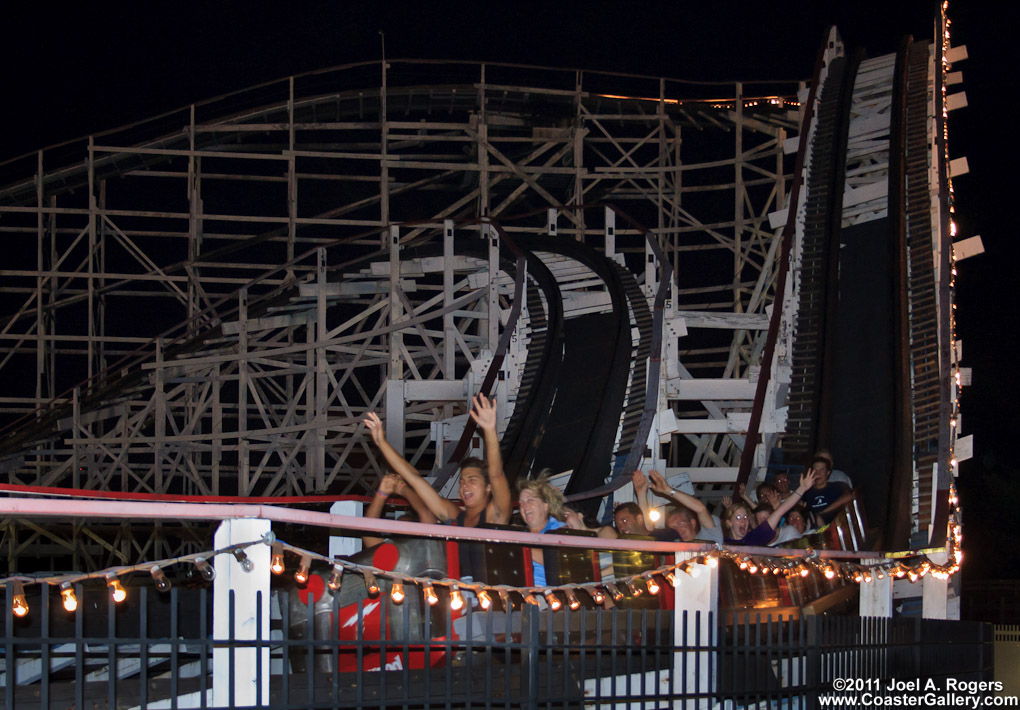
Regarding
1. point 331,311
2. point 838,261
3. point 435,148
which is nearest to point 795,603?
point 838,261

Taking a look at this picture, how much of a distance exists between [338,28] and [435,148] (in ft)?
14.4

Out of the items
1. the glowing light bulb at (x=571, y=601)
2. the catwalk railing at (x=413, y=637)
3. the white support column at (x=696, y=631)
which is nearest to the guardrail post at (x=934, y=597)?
the catwalk railing at (x=413, y=637)

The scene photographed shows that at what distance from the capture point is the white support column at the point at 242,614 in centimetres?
317

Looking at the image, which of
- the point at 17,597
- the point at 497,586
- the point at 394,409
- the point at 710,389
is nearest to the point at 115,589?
the point at 17,597

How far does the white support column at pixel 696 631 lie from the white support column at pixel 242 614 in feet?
4.60

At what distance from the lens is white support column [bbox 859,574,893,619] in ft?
20.0

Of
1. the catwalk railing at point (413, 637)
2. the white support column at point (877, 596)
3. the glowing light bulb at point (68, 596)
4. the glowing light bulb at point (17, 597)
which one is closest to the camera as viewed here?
the glowing light bulb at point (17, 597)

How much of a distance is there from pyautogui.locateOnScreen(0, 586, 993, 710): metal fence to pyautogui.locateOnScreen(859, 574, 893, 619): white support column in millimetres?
381

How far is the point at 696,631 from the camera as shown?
13.7ft

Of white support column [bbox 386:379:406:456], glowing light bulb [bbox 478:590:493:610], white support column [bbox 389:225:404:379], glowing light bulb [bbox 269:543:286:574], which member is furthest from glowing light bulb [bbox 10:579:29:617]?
white support column [bbox 389:225:404:379]

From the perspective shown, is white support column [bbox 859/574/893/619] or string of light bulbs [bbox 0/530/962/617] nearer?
string of light bulbs [bbox 0/530/962/617]

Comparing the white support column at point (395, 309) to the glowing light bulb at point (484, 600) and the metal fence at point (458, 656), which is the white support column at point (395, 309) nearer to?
the metal fence at point (458, 656)

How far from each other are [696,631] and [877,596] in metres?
2.26

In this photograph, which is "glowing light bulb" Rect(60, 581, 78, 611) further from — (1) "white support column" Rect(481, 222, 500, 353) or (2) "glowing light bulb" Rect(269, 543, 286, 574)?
Answer: (1) "white support column" Rect(481, 222, 500, 353)
